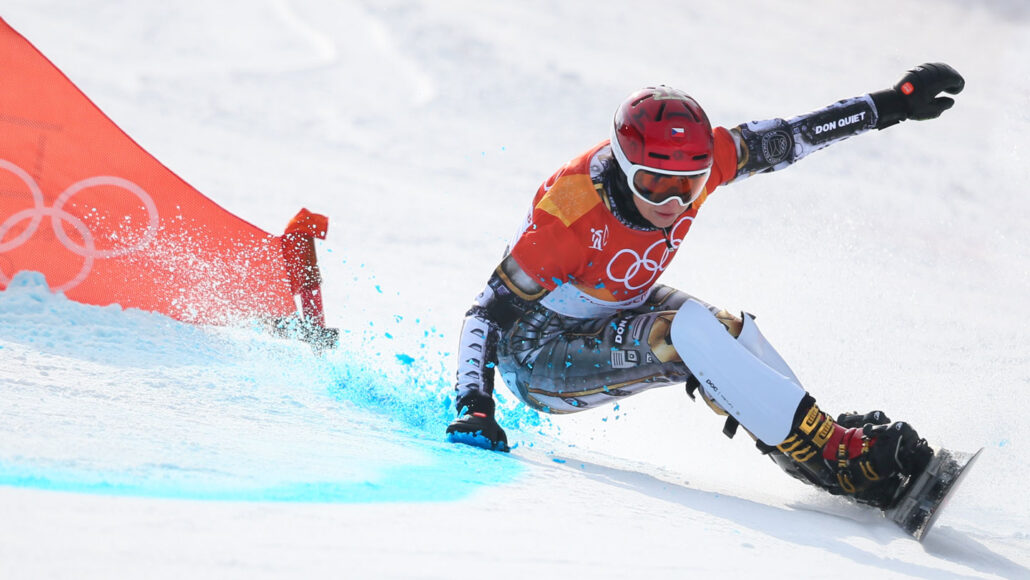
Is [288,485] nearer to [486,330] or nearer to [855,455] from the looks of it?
[486,330]

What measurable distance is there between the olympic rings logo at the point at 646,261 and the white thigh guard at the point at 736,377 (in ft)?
1.27

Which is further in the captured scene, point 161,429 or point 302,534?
point 161,429

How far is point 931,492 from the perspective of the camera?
243cm

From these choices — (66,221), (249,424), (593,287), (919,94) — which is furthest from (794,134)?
(66,221)

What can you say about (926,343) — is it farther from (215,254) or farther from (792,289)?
(215,254)

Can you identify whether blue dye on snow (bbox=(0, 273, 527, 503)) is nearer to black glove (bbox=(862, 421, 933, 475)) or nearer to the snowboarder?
the snowboarder

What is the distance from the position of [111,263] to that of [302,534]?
8.50 feet

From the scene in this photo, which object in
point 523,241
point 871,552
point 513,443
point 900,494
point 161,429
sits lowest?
point 161,429

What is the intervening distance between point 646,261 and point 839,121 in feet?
3.31

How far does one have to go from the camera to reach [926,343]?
17.2ft

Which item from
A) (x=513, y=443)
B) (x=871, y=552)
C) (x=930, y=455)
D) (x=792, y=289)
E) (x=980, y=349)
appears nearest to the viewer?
(x=871, y=552)

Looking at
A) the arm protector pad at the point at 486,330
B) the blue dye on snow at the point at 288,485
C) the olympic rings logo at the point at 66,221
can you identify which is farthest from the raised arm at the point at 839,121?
the olympic rings logo at the point at 66,221

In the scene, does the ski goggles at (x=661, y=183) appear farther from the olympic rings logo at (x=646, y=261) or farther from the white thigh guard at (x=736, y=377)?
the white thigh guard at (x=736, y=377)

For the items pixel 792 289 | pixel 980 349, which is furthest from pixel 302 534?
pixel 792 289
